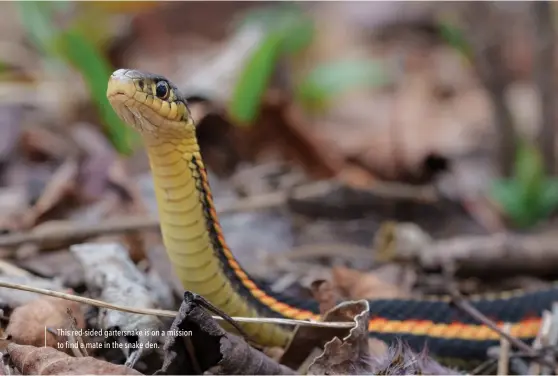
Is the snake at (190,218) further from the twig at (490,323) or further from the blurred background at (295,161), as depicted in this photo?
the blurred background at (295,161)

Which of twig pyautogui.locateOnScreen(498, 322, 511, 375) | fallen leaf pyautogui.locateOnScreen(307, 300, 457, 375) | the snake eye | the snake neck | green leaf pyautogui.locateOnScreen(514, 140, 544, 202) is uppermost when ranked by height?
the snake eye

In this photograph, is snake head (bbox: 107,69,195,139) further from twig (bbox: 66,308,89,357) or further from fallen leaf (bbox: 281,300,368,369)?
fallen leaf (bbox: 281,300,368,369)

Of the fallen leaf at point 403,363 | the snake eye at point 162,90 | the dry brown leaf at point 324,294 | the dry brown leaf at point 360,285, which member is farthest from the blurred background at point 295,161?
the snake eye at point 162,90

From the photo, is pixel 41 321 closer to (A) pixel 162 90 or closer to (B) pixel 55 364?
(B) pixel 55 364

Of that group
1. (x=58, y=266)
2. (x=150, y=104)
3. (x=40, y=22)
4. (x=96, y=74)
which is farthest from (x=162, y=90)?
(x=40, y=22)

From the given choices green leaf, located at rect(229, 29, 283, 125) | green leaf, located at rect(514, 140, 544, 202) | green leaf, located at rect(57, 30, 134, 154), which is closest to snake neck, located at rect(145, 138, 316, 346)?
green leaf, located at rect(57, 30, 134, 154)
